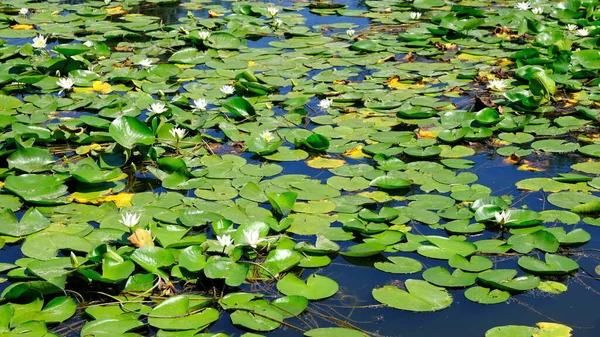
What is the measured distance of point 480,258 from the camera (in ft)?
10.5

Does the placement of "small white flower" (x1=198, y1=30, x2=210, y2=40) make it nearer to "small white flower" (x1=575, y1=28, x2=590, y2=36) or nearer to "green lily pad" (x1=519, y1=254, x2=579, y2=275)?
"small white flower" (x1=575, y1=28, x2=590, y2=36)

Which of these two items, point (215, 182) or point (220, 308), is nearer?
point (220, 308)

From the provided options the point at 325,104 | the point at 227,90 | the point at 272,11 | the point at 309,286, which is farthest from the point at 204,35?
the point at 309,286

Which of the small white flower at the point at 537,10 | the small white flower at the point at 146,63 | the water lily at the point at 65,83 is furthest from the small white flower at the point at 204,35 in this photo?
the small white flower at the point at 537,10

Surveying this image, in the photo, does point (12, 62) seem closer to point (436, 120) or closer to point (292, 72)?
point (292, 72)

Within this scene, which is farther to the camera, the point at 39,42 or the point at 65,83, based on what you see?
the point at 39,42

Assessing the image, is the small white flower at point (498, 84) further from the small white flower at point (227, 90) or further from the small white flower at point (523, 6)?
the small white flower at point (523, 6)

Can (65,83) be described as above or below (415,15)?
above

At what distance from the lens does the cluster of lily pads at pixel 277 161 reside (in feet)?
9.99

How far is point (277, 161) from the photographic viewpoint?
14.0 ft

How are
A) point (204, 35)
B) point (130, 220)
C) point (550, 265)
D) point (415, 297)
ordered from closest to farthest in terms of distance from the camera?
1. point (415, 297)
2. point (550, 265)
3. point (130, 220)
4. point (204, 35)

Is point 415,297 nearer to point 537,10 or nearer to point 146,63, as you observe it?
point 146,63

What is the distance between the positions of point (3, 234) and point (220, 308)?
1158 millimetres

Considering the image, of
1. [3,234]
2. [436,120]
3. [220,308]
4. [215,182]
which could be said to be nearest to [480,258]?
[220,308]
